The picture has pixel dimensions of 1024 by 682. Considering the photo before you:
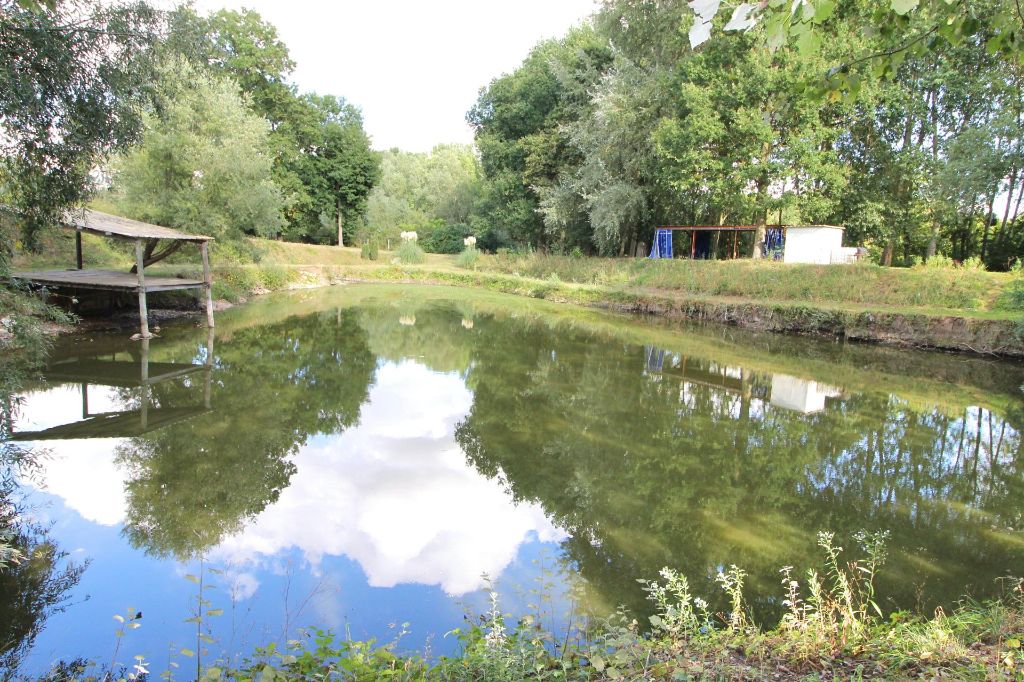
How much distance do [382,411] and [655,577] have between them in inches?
239

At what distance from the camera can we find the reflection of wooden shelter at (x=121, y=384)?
795 cm

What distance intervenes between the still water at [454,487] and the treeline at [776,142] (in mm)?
10087

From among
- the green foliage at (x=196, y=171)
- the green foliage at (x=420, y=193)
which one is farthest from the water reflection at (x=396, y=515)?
the green foliage at (x=420, y=193)

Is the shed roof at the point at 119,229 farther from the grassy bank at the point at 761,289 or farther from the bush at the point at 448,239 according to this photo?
the bush at the point at 448,239

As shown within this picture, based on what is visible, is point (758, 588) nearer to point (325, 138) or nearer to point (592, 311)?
point (592, 311)

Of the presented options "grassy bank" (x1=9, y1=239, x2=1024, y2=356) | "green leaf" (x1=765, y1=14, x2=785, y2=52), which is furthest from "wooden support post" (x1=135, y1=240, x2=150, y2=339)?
"green leaf" (x1=765, y1=14, x2=785, y2=52)

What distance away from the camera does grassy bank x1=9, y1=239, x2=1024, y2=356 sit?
52.0 ft

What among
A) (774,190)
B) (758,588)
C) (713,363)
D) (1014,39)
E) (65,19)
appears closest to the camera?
(1014,39)

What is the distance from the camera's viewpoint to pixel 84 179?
23.7 feet

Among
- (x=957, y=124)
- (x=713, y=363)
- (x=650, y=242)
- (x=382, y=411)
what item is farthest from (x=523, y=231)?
(x=382, y=411)

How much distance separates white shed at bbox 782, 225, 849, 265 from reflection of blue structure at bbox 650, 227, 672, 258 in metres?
6.05

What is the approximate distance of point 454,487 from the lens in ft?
22.9

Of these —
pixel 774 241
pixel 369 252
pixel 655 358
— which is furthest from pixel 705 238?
pixel 369 252

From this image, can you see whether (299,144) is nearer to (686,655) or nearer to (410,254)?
(410,254)
